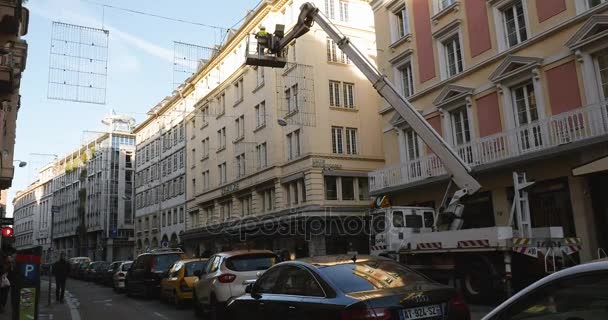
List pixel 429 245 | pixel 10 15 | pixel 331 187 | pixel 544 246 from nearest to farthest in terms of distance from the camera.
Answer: pixel 544 246
pixel 10 15
pixel 429 245
pixel 331 187

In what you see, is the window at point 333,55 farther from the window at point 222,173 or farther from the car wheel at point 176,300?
the car wheel at point 176,300

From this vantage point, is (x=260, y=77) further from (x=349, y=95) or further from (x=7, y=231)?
(x=7, y=231)

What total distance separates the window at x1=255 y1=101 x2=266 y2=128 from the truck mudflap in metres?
26.1

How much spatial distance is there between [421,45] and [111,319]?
1666cm

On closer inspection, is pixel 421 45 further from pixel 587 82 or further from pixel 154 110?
pixel 154 110

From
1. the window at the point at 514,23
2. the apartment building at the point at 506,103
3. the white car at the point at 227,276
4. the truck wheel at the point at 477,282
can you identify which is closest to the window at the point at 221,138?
the apartment building at the point at 506,103

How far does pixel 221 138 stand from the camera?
45.0 meters

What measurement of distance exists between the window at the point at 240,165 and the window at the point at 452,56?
69.8 ft

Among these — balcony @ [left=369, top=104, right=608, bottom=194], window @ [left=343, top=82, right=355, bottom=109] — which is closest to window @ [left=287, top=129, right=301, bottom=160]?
window @ [left=343, top=82, right=355, bottom=109]

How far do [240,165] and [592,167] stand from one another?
29170mm

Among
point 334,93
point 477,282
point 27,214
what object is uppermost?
point 27,214

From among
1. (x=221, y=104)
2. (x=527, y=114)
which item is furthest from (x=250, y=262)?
(x=221, y=104)

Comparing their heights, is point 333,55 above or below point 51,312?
above

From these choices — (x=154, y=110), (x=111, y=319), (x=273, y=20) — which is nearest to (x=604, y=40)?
(x=111, y=319)
